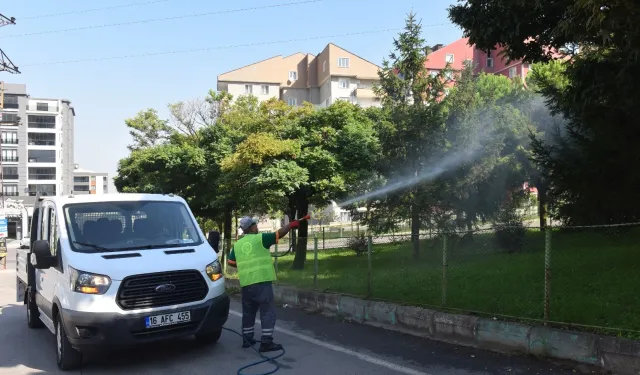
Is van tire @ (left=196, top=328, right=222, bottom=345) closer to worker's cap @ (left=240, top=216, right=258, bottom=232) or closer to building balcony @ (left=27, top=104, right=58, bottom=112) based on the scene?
worker's cap @ (left=240, top=216, right=258, bottom=232)

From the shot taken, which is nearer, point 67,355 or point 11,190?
point 67,355

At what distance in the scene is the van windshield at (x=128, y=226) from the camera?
20.9 feet

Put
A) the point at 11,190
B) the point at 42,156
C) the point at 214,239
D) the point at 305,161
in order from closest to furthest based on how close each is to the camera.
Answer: the point at 214,239 < the point at 305,161 < the point at 11,190 < the point at 42,156

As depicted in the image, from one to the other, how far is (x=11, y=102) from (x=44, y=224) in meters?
79.2

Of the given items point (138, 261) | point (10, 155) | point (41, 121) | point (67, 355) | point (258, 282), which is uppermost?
point (41, 121)

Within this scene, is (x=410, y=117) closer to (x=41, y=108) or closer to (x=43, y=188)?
(x=43, y=188)

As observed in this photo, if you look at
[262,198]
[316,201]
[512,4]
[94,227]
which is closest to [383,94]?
[316,201]

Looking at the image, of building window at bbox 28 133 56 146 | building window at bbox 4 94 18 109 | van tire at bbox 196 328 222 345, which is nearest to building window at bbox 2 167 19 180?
building window at bbox 28 133 56 146

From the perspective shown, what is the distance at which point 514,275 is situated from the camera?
9016mm

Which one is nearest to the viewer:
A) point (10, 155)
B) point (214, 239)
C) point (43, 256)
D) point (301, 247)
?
point (43, 256)

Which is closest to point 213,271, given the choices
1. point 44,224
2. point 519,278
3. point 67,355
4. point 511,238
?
point 67,355

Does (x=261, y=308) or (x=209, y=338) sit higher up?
(x=261, y=308)

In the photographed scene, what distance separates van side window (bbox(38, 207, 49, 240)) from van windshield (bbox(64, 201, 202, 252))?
28.1 inches

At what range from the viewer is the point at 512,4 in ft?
25.1
